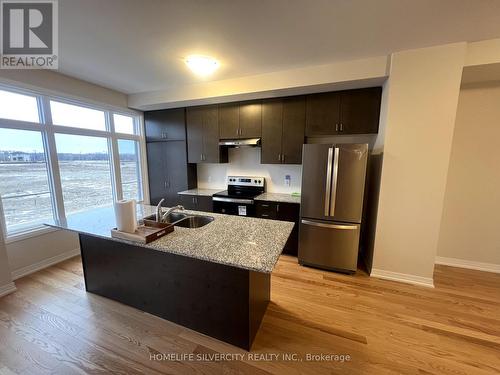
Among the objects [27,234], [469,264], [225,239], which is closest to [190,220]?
[225,239]

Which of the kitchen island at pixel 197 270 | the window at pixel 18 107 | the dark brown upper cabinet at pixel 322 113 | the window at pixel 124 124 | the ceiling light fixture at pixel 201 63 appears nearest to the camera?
the kitchen island at pixel 197 270

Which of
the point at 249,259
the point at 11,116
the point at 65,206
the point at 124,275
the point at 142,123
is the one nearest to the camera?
the point at 249,259

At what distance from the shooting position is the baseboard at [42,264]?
100 inches

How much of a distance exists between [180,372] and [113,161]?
3.41 metres

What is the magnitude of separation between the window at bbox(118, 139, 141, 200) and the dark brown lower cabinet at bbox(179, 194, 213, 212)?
3.40 feet

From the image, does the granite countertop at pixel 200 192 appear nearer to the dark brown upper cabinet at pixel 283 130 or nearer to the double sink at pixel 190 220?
the dark brown upper cabinet at pixel 283 130

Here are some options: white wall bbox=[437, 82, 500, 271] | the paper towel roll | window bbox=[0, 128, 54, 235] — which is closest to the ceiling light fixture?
the paper towel roll

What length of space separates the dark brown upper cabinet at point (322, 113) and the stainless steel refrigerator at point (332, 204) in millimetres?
484

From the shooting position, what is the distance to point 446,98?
215 cm

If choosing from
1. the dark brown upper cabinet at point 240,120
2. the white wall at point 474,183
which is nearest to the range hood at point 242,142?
the dark brown upper cabinet at point 240,120

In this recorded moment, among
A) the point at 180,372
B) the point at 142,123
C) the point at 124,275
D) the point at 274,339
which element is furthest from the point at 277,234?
the point at 142,123

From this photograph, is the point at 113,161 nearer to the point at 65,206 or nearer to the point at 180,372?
the point at 65,206

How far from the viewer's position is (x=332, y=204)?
8.54 ft

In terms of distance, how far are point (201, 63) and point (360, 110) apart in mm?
2092
